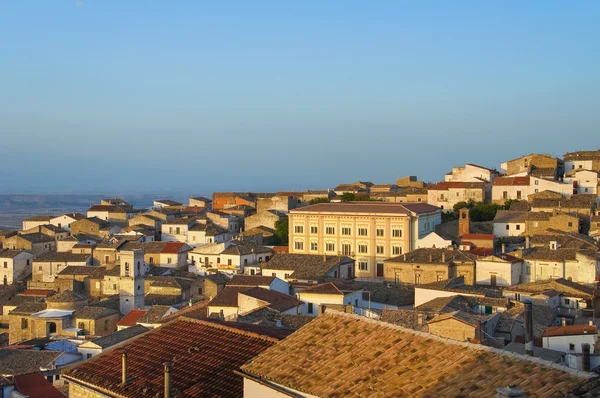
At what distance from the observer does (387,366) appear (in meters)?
8.08

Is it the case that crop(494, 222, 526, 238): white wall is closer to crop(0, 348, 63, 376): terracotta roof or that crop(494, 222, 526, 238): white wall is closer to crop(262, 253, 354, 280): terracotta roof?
crop(262, 253, 354, 280): terracotta roof

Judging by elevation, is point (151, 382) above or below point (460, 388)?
below

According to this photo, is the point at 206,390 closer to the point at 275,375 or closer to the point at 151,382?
the point at 151,382

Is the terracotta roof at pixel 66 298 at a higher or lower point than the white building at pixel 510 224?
lower

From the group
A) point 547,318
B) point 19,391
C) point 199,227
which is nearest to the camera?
point 19,391

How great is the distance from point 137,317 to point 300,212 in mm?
18702

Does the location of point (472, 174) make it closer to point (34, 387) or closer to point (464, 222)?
point (464, 222)

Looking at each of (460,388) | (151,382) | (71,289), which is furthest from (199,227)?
(460,388)

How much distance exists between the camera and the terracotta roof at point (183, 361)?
10.3 m

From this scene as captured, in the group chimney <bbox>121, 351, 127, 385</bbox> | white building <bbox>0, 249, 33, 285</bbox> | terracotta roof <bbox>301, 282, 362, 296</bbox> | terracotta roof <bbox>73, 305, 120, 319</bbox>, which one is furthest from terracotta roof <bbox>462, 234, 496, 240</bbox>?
chimney <bbox>121, 351, 127, 385</bbox>

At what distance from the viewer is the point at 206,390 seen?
10.2m

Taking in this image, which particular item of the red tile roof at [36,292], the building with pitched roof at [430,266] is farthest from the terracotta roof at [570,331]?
the red tile roof at [36,292]

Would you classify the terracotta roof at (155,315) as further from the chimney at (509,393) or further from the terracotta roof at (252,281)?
the chimney at (509,393)

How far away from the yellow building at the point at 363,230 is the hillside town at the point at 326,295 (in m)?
0.10
